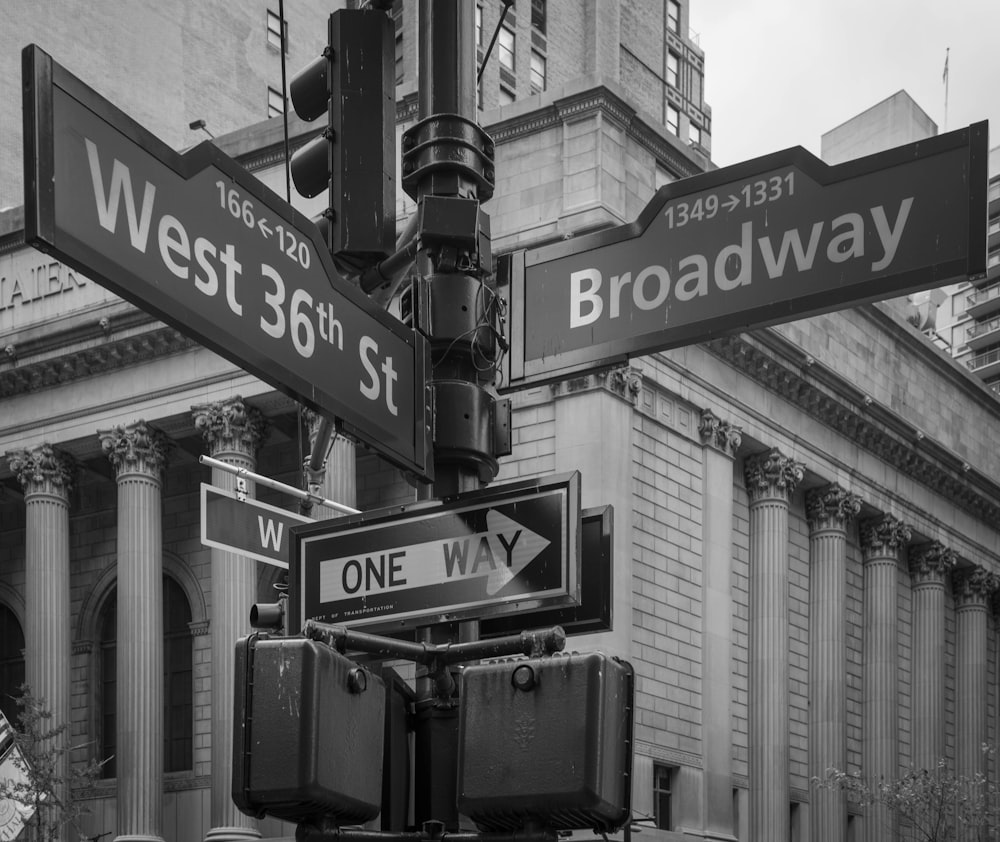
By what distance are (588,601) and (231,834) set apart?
37.2 m

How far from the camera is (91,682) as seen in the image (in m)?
49.2

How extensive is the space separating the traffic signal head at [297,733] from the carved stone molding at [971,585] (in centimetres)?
5411

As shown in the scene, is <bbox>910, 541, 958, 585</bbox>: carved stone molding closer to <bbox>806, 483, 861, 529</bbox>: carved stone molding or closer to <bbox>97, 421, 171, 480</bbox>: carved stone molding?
<bbox>806, 483, 861, 529</bbox>: carved stone molding

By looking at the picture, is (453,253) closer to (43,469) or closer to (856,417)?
(43,469)

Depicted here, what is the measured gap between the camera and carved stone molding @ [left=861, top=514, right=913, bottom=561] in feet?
171

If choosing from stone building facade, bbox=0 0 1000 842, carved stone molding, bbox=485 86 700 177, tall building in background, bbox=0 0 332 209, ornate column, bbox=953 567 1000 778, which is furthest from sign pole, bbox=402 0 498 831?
tall building in background, bbox=0 0 332 209

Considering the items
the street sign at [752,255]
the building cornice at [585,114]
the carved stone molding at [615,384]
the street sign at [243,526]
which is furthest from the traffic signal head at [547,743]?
the building cornice at [585,114]

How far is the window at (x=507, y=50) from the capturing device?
75.4m

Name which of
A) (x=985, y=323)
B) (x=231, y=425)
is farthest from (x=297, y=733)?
(x=985, y=323)

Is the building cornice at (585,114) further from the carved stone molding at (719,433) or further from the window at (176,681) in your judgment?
the window at (176,681)

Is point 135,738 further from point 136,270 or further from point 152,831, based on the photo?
point 136,270

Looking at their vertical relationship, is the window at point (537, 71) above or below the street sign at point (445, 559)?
above

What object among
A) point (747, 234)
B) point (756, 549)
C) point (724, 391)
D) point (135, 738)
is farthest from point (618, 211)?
point (747, 234)

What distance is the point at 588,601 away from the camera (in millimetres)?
6555
